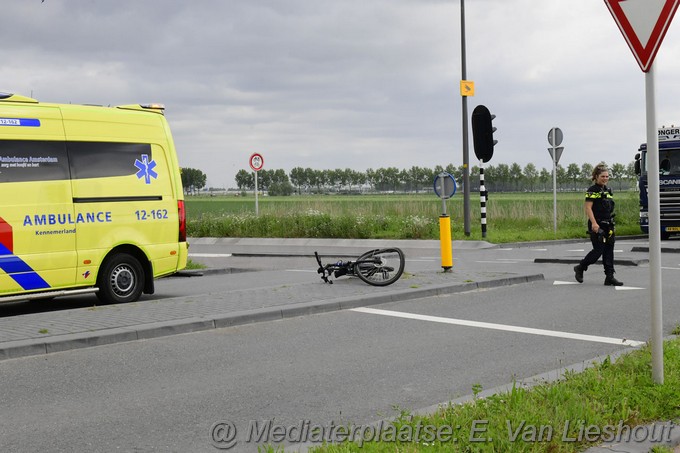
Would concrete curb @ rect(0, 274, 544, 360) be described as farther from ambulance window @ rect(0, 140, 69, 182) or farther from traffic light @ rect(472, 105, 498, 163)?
traffic light @ rect(472, 105, 498, 163)

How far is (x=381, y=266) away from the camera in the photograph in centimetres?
1146

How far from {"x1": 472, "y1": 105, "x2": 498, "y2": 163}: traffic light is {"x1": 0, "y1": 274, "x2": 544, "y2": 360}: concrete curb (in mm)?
9866

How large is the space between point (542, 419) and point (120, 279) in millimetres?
7224

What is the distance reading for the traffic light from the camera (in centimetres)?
2056

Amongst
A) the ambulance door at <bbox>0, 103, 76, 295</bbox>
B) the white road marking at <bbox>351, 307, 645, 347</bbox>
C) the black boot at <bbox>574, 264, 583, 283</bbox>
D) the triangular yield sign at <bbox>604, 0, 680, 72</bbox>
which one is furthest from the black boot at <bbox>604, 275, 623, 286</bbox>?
the ambulance door at <bbox>0, 103, 76, 295</bbox>

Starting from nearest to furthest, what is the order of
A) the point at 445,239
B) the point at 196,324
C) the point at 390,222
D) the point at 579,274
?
the point at 196,324 < the point at 579,274 < the point at 445,239 < the point at 390,222

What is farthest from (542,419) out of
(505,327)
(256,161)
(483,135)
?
(256,161)

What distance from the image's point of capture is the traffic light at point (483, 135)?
810 inches

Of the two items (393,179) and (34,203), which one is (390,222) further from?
(393,179)

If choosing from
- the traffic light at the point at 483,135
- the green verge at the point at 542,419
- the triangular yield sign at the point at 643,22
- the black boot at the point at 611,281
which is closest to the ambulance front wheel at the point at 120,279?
the green verge at the point at 542,419

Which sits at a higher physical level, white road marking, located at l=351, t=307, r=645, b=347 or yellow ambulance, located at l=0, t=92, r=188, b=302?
yellow ambulance, located at l=0, t=92, r=188, b=302

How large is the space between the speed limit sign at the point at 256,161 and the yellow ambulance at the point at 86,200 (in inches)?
710

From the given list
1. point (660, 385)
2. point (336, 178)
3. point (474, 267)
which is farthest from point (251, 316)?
point (336, 178)

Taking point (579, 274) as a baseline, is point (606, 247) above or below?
above
